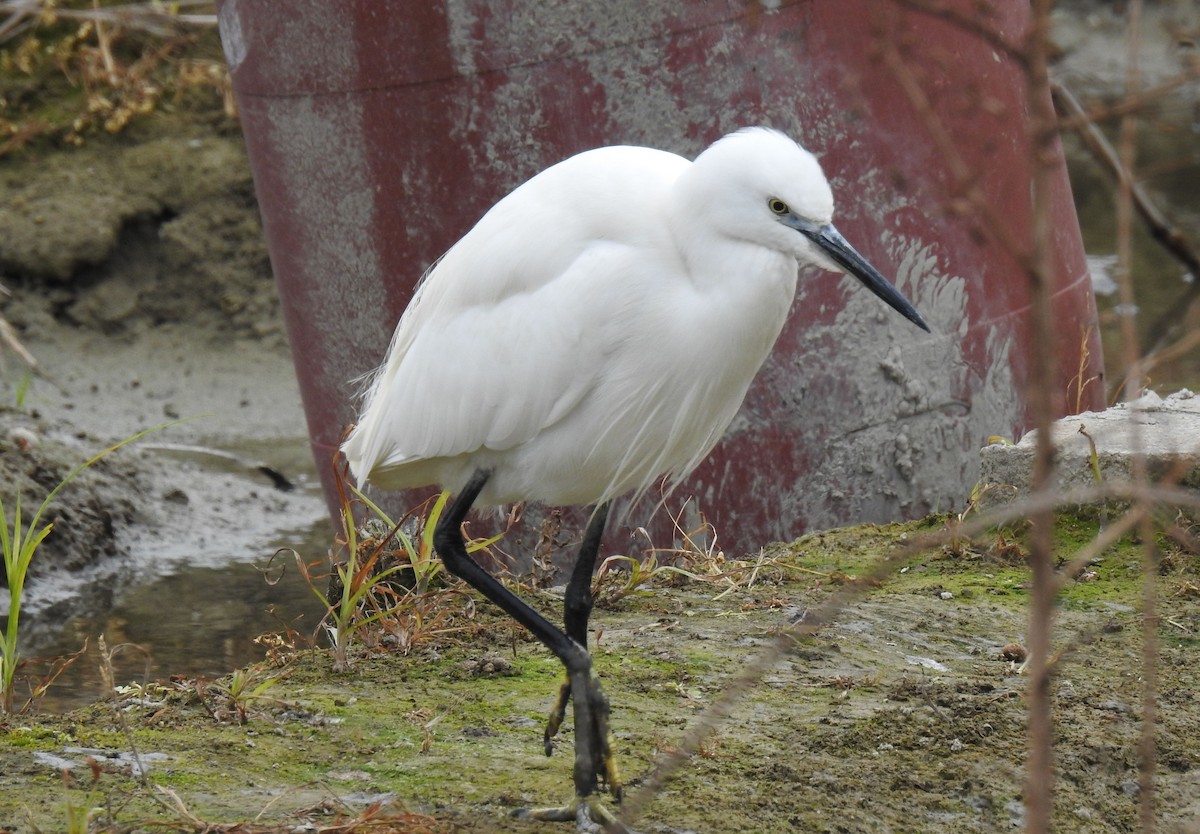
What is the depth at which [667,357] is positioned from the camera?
265cm

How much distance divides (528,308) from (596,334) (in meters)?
0.16

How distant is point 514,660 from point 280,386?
414 cm

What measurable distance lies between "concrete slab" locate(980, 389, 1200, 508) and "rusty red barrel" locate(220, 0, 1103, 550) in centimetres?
22

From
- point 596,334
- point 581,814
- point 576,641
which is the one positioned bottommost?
point 581,814

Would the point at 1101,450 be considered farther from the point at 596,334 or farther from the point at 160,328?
the point at 160,328

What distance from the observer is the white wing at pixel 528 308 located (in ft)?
8.84

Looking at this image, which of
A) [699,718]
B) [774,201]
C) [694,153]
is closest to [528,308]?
[774,201]

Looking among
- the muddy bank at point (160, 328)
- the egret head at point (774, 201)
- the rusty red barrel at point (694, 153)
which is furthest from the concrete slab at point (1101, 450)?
the muddy bank at point (160, 328)

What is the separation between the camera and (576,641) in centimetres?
289

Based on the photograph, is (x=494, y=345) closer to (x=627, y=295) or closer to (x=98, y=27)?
(x=627, y=295)

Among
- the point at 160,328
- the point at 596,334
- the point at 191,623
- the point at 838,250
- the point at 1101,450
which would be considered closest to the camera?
the point at 838,250

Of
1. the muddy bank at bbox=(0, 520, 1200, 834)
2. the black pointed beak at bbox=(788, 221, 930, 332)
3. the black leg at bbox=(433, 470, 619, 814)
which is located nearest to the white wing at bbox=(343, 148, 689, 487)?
the black leg at bbox=(433, 470, 619, 814)

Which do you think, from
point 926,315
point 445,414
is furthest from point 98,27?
point 445,414

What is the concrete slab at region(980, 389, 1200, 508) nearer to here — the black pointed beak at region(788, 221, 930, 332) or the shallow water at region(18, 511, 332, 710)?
the black pointed beak at region(788, 221, 930, 332)
